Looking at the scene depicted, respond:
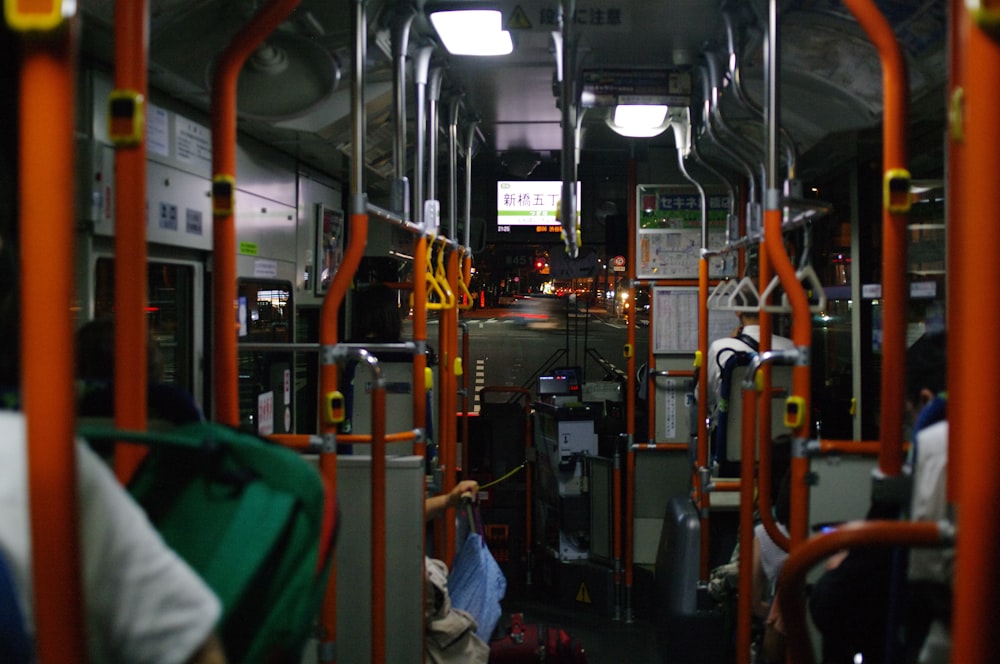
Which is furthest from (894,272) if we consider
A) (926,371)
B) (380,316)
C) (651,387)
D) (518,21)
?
(651,387)

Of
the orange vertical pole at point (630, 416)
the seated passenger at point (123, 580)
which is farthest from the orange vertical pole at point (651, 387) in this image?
the seated passenger at point (123, 580)

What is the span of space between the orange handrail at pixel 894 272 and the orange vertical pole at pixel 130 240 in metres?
1.69

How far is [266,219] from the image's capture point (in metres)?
5.50

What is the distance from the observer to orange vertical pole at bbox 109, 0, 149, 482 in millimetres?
1525

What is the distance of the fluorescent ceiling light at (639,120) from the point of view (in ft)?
18.3

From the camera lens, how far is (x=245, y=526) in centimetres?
127

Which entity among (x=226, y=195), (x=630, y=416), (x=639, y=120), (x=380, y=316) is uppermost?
(x=639, y=120)

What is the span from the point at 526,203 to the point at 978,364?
718cm

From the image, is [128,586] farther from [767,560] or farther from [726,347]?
[726,347]

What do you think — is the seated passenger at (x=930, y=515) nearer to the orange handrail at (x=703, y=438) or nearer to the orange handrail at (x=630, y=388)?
the orange handrail at (x=703, y=438)

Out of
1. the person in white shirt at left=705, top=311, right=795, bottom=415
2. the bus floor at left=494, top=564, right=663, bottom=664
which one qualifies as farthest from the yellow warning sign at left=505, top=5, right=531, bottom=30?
the bus floor at left=494, top=564, right=663, bottom=664

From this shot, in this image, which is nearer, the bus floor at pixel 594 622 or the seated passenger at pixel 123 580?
the seated passenger at pixel 123 580

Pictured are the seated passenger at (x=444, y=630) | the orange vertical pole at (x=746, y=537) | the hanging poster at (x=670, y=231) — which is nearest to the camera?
the orange vertical pole at (x=746, y=537)

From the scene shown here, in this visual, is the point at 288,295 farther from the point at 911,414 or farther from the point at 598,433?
the point at 911,414
